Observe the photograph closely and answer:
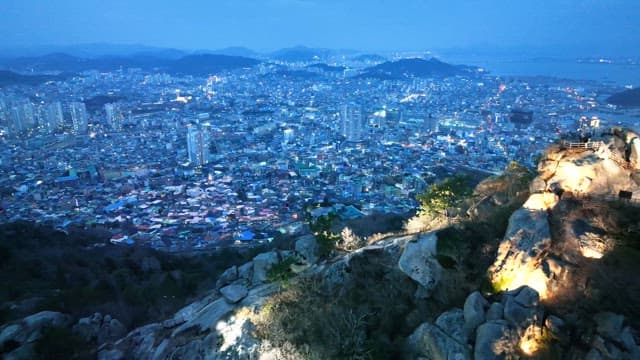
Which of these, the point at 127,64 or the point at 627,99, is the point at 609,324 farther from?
the point at 127,64

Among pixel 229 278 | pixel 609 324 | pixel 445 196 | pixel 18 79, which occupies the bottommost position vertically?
pixel 229 278

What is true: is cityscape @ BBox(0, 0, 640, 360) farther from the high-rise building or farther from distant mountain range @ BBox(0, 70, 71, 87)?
distant mountain range @ BBox(0, 70, 71, 87)

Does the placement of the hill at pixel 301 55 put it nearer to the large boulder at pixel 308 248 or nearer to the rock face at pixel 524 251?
the large boulder at pixel 308 248

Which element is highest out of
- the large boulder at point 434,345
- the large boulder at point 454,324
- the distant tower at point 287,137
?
the large boulder at point 454,324

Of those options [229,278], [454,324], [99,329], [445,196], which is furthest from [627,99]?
[99,329]

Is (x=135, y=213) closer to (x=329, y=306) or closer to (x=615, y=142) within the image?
(x=329, y=306)

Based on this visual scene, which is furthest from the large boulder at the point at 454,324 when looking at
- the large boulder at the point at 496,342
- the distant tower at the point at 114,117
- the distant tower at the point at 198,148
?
the distant tower at the point at 114,117

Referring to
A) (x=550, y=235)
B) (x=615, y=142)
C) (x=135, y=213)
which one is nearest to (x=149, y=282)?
(x=135, y=213)
